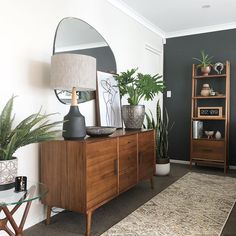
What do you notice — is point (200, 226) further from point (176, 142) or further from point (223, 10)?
point (223, 10)

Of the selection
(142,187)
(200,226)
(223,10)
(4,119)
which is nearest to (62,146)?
(4,119)

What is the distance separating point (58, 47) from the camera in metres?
2.48

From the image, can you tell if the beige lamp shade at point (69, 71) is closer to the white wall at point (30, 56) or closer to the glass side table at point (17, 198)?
→ the white wall at point (30, 56)

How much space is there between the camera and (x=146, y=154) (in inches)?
119

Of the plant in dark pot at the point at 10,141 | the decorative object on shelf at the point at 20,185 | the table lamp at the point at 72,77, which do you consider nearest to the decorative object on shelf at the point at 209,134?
the table lamp at the point at 72,77

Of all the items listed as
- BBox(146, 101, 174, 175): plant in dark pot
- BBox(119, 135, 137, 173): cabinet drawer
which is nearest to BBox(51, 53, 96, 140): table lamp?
BBox(119, 135, 137, 173): cabinet drawer

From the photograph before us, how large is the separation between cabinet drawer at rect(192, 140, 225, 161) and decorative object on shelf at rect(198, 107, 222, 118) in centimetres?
44

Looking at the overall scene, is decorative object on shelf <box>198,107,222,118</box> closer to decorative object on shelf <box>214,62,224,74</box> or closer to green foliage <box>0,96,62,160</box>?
decorative object on shelf <box>214,62,224,74</box>

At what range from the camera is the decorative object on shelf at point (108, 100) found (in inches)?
119

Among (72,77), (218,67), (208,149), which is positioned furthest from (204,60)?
(72,77)

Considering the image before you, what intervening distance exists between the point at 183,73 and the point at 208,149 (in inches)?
58.4

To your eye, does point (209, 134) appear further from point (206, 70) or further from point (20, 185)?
point (20, 185)

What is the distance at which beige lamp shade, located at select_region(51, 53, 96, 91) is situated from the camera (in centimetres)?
206

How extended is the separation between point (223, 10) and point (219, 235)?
122 inches
